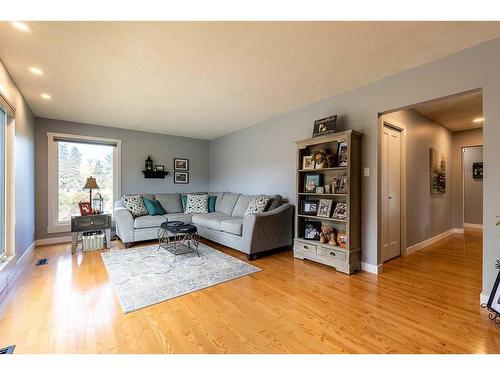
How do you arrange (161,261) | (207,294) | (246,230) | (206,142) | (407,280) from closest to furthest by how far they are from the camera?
(207,294)
(407,280)
(161,261)
(246,230)
(206,142)

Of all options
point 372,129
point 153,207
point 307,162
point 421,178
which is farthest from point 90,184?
point 421,178

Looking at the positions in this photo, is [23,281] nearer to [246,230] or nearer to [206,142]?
[246,230]

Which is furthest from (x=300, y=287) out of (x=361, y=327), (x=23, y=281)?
A: (x=23, y=281)

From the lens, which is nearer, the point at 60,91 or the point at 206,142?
the point at 60,91

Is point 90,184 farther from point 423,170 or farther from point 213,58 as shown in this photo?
point 423,170

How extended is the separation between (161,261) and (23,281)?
143 centimetres

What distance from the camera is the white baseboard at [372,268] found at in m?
2.82

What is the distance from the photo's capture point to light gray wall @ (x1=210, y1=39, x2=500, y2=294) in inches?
77.8

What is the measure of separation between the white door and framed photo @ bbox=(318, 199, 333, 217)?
0.74 metres

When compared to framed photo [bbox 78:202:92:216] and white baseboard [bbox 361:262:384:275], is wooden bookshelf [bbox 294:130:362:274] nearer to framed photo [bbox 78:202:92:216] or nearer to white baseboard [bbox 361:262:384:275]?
white baseboard [bbox 361:262:384:275]

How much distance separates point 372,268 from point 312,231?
34.1 inches

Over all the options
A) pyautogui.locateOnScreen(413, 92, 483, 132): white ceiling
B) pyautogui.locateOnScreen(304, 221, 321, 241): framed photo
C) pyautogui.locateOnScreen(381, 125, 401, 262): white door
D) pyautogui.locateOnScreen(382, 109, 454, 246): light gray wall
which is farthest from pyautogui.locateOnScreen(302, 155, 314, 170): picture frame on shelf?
pyautogui.locateOnScreen(413, 92, 483, 132): white ceiling
